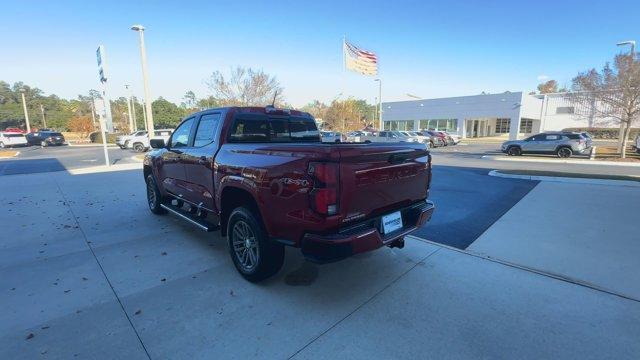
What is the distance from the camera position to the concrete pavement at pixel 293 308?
2.56 meters

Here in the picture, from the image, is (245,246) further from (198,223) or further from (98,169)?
(98,169)

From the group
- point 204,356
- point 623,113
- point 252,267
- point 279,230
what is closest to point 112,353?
point 204,356

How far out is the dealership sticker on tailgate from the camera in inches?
124

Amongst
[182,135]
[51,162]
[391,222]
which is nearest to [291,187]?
[391,222]

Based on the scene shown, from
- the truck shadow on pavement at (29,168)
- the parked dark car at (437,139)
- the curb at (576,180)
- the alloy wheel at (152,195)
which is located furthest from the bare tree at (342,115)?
the alloy wheel at (152,195)

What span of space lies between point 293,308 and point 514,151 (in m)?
21.3

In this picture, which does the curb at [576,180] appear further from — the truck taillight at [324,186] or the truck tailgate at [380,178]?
the truck taillight at [324,186]

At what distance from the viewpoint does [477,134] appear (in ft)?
144

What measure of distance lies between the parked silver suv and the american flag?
11313 millimetres

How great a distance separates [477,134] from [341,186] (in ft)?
154

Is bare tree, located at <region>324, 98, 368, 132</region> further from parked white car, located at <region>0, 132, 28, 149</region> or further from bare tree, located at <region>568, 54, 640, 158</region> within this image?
parked white car, located at <region>0, 132, 28, 149</region>

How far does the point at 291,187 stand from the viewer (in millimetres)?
2869

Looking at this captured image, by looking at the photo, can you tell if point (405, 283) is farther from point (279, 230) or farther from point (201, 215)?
point (201, 215)

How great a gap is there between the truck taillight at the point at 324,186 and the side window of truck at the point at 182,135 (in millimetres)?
3060
